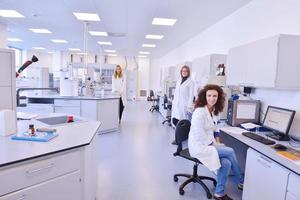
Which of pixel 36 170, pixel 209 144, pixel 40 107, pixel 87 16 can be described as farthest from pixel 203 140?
pixel 87 16

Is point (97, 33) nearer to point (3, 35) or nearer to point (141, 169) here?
point (3, 35)

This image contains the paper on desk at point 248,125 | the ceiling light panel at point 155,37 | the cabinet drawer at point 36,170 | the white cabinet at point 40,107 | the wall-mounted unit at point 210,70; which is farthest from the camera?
the ceiling light panel at point 155,37

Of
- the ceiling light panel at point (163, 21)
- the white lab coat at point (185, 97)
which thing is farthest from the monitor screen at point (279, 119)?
the ceiling light panel at point (163, 21)

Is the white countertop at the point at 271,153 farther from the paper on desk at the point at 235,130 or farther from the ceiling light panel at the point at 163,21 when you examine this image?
the ceiling light panel at the point at 163,21

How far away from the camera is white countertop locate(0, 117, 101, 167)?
4.35 feet

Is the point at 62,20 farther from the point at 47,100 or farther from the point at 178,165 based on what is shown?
the point at 178,165

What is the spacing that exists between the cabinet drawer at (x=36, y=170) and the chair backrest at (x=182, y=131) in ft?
4.03

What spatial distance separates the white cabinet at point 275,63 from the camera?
2213mm

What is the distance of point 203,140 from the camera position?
229cm

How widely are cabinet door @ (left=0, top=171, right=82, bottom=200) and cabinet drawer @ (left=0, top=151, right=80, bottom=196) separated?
0.03m

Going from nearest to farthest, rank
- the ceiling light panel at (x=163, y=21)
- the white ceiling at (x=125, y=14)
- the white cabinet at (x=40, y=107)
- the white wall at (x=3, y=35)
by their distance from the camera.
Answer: the white ceiling at (x=125, y=14)
the white cabinet at (x=40, y=107)
the ceiling light panel at (x=163, y=21)
the white wall at (x=3, y=35)

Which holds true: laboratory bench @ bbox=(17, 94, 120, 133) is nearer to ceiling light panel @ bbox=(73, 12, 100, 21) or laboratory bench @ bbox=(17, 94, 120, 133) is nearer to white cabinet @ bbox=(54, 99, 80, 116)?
white cabinet @ bbox=(54, 99, 80, 116)

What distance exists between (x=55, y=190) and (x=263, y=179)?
5.63 ft

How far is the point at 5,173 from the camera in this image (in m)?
1.23
